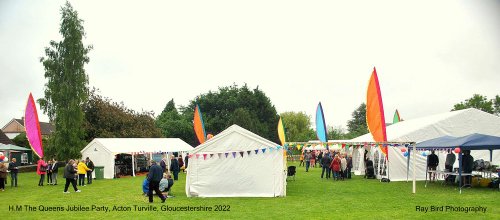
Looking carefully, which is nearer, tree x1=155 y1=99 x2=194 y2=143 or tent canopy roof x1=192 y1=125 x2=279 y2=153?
tent canopy roof x1=192 y1=125 x2=279 y2=153

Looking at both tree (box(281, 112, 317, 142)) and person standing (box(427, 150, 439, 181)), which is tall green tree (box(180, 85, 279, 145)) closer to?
tree (box(281, 112, 317, 142))

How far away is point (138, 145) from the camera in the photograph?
2772cm

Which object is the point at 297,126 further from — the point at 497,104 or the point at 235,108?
the point at 497,104

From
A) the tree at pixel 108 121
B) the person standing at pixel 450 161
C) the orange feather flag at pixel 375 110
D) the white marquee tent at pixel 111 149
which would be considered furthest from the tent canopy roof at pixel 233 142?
the tree at pixel 108 121

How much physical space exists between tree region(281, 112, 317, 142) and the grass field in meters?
45.4

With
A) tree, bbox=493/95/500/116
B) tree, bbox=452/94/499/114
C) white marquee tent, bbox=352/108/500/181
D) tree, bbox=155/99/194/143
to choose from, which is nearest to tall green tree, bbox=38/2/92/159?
white marquee tent, bbox=352/108/500/181

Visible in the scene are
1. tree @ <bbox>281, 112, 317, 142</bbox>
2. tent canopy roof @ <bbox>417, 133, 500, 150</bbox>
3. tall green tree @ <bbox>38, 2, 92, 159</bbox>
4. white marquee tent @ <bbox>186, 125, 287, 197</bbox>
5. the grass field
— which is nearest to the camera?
the grass field

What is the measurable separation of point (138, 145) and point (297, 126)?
128 ft

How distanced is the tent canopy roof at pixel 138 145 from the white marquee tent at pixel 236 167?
12.4 meters

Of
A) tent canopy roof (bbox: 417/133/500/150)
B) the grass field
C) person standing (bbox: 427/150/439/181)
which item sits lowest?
the grass field

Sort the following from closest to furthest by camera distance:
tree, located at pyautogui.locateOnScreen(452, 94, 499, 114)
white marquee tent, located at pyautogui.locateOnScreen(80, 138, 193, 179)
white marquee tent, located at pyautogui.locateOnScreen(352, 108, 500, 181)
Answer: white marquee tent, located at pyautogui.locateOnScreen(352, 108, 500, 181), white marquee tent, located at pyautogui.locateOnScreen(80, 138, 193, 179), tree, located at pyautogui.locateOnScreen(452, 94, 499, 114)

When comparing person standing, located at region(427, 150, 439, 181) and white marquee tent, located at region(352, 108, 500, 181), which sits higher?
white marquee tent, located at region(352, 108, 500, 181)

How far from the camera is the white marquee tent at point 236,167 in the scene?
14008 mm

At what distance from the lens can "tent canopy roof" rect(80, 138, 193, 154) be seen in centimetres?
2575
